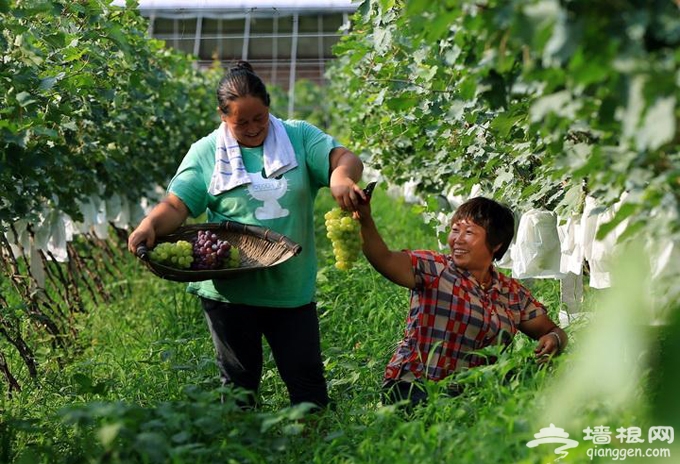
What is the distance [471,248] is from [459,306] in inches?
8.6

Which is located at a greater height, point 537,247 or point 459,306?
point 537,247

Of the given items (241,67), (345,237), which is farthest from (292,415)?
(241,67)

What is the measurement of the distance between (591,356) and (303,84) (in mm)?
21726

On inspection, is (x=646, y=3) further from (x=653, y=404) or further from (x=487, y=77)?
(x=653, y=404)

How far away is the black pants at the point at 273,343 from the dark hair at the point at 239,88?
723 mm

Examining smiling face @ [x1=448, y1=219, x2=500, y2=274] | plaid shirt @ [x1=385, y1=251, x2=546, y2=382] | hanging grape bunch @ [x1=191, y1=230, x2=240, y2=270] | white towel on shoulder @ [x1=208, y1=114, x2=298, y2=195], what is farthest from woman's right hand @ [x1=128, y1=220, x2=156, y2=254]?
smiling face @ [x1=448, y1=219, x2=500, y2=274]

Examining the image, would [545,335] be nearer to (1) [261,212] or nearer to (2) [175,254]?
(1) [261,212]

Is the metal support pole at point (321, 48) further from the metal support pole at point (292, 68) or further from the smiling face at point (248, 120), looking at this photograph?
the smiling face at point (248, 120)

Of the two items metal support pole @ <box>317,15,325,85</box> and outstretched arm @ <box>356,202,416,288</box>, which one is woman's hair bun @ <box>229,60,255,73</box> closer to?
outstretched arm @ <box>356,202,416,288</box>

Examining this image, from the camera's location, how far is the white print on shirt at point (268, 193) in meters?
3.95

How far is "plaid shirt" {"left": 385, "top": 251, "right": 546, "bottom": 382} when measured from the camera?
395 cm

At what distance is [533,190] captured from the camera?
14.9 ft

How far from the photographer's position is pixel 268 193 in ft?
13.0

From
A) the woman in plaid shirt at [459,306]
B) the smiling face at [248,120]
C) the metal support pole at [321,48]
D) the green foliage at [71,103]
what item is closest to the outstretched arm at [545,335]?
the woman in plaid shirt at [459,306]
